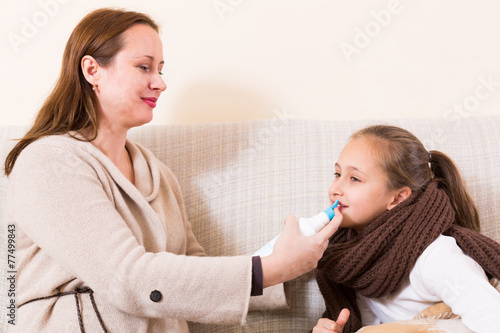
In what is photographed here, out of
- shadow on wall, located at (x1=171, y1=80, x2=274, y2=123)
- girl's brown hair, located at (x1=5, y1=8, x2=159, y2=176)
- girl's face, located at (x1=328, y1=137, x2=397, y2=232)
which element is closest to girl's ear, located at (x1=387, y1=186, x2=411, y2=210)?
girl's face, located at (x1=328, y1=137, x2=397, y2=232)

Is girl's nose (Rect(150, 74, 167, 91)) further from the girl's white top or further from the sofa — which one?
the girl's white top

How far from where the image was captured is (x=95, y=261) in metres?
0.97

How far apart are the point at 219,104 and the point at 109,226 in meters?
0.83

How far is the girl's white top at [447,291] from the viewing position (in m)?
0.94

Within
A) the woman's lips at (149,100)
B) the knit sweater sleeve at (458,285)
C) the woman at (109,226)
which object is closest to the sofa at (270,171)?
the woman at (109,226)

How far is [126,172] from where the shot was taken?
130 cm

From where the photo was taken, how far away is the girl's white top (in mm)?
944

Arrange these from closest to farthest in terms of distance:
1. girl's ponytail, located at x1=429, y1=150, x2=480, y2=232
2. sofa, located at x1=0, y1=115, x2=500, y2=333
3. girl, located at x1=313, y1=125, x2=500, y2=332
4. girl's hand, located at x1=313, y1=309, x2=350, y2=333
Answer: girl, located at x1=313, y1=125, x2=500, y2=332 < girl's hand, located at x1=313, y1=309, x2=350, y2=333 < girl's ponytail, located at x1=429, y1=150, x2=480, y2=232 < sofa, located at x1=0, y1=115, x2=500, y2=333

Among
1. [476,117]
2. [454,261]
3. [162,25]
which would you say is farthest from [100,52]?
[476,117]

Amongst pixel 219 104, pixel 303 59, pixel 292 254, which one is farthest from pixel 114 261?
pixel 303 59

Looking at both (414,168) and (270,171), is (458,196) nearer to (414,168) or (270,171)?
(414,168)

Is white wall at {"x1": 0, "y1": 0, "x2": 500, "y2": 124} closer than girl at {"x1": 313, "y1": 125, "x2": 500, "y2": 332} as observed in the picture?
No

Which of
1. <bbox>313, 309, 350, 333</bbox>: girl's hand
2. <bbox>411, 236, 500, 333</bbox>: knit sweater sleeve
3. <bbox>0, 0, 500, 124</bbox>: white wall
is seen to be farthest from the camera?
<bbox>0, 0, 500, 124</bbox>: white wall

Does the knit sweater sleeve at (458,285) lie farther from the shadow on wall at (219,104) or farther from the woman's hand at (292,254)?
the shadow on wall at (219,104)
